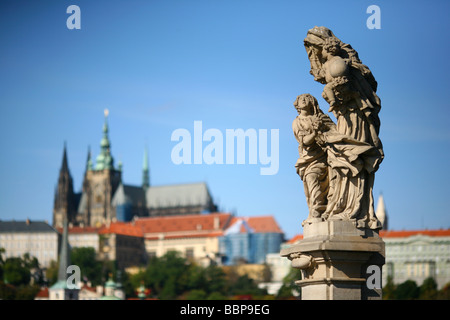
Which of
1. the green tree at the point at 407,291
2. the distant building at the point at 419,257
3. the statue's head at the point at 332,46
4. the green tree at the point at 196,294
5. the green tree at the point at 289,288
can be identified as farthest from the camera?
the distant building at the point at 419,257

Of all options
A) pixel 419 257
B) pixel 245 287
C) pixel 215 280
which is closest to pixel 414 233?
pixel 419 257

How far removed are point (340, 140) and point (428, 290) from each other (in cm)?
14688

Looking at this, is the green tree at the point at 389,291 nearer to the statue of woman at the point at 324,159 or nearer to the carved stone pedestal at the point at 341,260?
the statue of woman at the point at 324,159

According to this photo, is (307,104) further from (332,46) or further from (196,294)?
(196,294)

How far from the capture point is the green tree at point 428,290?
464ft

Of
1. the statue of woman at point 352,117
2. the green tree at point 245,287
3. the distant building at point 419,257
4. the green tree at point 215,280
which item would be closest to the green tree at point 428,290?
the distant building at point 419,257

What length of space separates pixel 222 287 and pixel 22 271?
32149 millimetres

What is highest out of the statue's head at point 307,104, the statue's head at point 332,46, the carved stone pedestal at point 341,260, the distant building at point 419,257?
the distant building at point 419,257

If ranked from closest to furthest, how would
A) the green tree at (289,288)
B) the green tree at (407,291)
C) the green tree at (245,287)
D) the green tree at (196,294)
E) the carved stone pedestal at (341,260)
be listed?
the carved stone pedestal at (341,260) → the green tree at (407,291) → the green tree at (289,288) → the green tree at (196,294) → the green tree at (245,287)

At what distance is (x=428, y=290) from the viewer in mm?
155000

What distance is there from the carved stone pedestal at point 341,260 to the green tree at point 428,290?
406ft

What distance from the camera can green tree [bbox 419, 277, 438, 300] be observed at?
141350 mm
